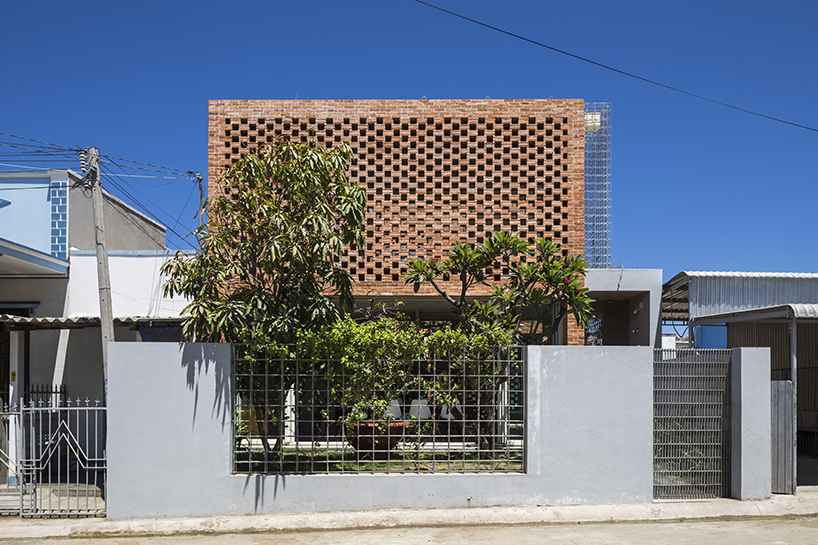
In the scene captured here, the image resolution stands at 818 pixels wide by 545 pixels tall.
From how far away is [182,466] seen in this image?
26.3 feet

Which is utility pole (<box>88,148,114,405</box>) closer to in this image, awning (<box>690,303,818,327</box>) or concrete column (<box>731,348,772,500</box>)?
concrete column (<box>731,348,772,500</box>)

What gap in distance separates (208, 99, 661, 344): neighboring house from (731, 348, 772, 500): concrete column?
4.28 metres

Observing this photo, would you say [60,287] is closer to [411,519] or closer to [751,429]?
[411,519]

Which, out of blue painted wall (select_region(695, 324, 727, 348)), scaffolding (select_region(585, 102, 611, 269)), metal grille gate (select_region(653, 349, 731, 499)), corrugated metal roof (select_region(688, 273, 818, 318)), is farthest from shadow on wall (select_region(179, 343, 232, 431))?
scaffolding (select_region(585, 102, 611, 269))

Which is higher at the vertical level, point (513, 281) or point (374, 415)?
point (513, 281)

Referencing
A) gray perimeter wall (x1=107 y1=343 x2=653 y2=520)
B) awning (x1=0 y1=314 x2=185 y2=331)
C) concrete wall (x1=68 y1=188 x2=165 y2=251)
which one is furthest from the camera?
concrete wall (x1=68 y1=188 x2=165 y2=251)

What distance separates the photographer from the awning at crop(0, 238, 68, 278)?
10.7 meters

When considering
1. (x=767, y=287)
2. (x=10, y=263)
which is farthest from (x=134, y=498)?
(x=767, y=287)

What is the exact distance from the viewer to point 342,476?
26.9 feet

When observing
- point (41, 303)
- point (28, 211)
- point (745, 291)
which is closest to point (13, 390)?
point (41, 303)

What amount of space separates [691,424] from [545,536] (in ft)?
8.80

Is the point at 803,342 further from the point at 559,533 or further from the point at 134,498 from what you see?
the point at 134,498

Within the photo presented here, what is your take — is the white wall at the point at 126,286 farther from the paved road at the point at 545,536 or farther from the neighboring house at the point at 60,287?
the paved road at the point at 545,536

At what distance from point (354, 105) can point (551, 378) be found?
712 centimetres
